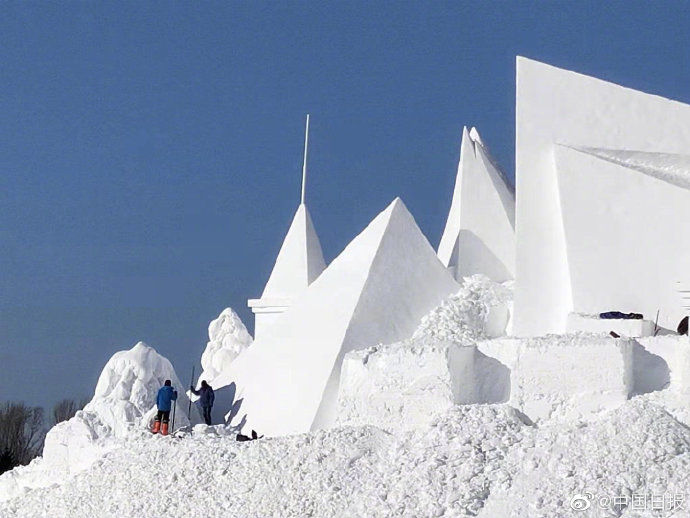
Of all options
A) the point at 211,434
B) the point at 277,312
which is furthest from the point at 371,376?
the point at 277,312

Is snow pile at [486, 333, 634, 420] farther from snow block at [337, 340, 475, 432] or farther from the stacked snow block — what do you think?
snow block at [337, 340, 475, 432]

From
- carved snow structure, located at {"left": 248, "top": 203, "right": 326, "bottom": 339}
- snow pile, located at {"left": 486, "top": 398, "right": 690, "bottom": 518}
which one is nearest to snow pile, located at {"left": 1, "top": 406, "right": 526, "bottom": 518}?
snow pile, located at {"left": 486, "top": 398, "right": 690, "bottom": 518}

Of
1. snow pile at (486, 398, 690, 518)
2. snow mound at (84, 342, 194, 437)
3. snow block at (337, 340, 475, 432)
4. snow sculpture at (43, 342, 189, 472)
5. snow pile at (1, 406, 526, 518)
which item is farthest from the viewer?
snow mound at (84, 342, 194, 437)

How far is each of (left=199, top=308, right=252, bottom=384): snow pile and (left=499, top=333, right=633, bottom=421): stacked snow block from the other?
796 cm

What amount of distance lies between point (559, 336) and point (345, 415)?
284 cm

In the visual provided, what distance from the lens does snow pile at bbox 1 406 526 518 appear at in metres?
10.9

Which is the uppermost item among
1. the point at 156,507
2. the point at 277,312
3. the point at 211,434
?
the point at 277,312

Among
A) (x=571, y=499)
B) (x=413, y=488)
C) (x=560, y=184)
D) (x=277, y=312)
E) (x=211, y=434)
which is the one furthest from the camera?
(x=277, y=312)

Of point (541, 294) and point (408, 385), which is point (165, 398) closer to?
point (408, 385)

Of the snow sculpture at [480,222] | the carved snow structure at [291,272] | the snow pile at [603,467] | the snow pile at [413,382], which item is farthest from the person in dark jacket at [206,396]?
the snow pile at [603,467]

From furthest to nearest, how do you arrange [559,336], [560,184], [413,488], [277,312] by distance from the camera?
[277,312]
[560,184]
[559,336]
[413,488]

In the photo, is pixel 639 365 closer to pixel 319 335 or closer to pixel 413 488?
pixel 413 488

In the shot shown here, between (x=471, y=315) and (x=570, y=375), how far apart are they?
3963 mm

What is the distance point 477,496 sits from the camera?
10.6 meters
